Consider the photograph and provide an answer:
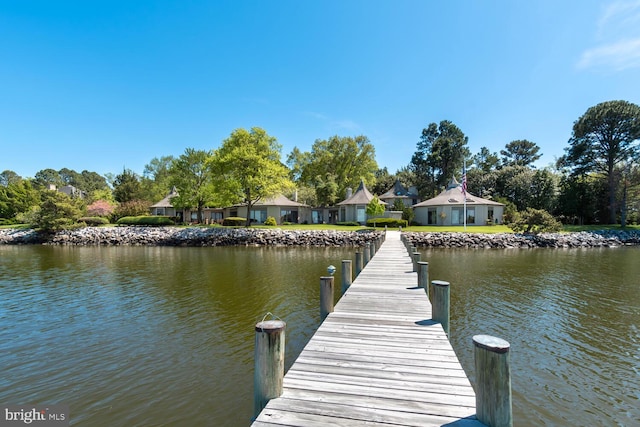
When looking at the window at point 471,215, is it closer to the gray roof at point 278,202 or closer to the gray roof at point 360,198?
the gray roof at point 360,198

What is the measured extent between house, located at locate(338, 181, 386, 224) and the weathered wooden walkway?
35.0 meters

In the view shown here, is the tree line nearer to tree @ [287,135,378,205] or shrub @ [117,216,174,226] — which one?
tree @ [287,135,378,205]

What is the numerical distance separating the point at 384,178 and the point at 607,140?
30615 millimetres

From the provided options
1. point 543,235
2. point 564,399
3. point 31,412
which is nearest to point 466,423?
point 564,399

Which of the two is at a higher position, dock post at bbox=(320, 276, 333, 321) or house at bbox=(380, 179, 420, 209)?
house at bbox=(380, 179, 420, 209)

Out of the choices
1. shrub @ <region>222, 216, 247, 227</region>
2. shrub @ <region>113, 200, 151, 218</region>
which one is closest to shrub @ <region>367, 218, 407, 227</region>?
shrub @ <region>222, 216, 247, 227</region>

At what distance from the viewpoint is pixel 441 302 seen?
20.7 ft

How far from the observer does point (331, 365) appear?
4.62 m

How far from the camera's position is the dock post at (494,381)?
119 inches

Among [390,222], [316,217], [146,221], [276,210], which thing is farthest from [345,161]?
[146,221]

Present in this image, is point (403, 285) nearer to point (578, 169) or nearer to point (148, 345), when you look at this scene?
point (148, 345)

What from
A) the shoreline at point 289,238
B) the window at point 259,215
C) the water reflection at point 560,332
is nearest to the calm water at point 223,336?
the water reflection at point 560,332

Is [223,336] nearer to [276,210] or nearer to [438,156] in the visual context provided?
[276,210]

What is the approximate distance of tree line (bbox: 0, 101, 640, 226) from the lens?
116 feet
